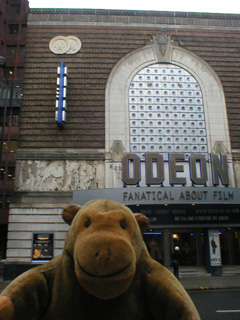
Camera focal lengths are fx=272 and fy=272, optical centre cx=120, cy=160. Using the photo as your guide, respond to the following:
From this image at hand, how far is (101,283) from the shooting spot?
2.11 meters

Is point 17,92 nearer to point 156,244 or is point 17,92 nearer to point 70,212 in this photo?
point 156,244

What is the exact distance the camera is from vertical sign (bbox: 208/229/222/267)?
16.9 metres

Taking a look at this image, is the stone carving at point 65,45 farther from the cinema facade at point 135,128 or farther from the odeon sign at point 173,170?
the odeon sign at point 173,170

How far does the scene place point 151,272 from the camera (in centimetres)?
264

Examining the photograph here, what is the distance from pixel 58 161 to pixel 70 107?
3.95 meters

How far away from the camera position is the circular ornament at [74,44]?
20172 millimetres

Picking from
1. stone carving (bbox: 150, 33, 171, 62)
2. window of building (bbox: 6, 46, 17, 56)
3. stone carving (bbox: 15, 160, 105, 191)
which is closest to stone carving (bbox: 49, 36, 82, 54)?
stone carving (bbox: 150, 33, 171, 62)

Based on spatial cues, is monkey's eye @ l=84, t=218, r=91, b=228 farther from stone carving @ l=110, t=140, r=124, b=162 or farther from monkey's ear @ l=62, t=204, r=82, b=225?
stone carving @ l=110, t=140, r=124, b=162

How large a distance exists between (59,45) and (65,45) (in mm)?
451

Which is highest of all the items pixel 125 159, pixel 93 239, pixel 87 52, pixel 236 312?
pixel 87 52

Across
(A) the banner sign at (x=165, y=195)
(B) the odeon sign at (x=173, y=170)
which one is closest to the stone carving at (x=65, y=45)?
(B) the odeon sign at (x=173, y=170)

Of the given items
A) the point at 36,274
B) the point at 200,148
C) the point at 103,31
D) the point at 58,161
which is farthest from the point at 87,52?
the point at 36,274

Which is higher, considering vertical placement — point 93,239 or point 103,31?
point 103,31

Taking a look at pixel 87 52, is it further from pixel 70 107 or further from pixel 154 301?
pixel 154 301
